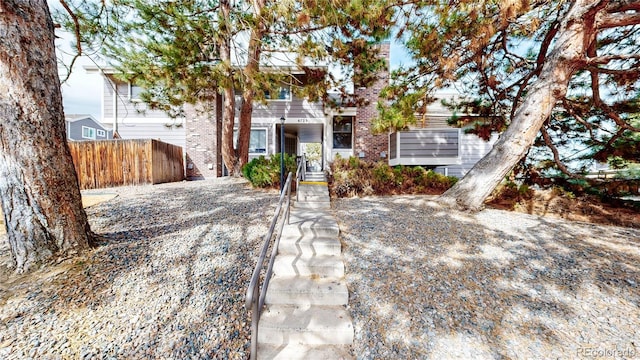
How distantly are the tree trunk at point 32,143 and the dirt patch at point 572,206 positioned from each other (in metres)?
7.93

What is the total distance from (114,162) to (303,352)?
27.8ft

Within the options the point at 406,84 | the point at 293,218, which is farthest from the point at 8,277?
the point at 406,84

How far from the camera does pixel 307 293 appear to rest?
8.35ft

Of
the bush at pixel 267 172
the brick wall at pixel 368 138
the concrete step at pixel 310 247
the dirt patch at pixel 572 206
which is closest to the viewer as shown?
the concrete step at pixel 310 247

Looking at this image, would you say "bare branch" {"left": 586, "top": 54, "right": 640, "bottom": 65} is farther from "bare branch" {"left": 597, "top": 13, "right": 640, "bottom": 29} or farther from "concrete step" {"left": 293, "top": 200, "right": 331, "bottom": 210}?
"concrete step" {"left": 293, "top": 200, "right": 331, "bottom": 210}

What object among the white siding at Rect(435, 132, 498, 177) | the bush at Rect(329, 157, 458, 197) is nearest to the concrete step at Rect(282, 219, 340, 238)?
the bush at Rect(329, 157, 458, 197)

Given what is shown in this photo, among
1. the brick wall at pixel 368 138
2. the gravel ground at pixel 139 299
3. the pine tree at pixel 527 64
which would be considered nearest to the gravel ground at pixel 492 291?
the gravel ground at pixel 139 299

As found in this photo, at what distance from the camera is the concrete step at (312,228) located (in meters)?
3.54

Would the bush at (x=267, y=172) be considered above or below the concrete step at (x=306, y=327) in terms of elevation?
above

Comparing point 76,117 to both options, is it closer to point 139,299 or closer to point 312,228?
point 139,299

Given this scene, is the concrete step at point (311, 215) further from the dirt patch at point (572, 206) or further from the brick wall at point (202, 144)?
the brick wall at point (202, 144)

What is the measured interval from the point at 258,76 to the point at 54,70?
122 inches

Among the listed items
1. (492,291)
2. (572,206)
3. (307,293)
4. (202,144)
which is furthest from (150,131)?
(572,206)

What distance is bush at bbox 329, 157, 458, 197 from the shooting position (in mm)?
6211
